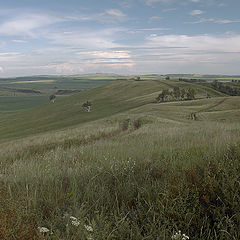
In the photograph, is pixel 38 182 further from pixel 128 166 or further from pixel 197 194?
pixel 197 194

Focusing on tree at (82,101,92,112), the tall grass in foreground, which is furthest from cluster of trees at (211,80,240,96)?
the tall grass in foreground

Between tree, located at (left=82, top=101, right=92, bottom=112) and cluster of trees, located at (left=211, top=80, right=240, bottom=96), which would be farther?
cluster of trees, located at (left=211, top=80, right=240, bottom=96)

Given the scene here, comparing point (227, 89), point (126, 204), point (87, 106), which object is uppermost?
point (227, 89)

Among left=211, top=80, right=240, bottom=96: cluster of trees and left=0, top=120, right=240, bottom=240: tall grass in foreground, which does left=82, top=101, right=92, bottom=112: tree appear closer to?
left=211, top=80, right=240, bottom=96: cluster of trees

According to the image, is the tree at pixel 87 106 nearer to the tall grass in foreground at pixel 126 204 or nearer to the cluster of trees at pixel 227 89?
the cluster of trees at pixel 227 89

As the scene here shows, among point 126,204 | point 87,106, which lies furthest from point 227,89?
point 126,204

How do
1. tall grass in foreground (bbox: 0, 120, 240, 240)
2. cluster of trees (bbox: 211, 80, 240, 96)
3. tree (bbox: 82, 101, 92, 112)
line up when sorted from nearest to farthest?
tall grass in foreground (bbox: 0, 120, 240, 240) < tree (bbox: 82, 101, 92, 112) < cluster of trees (bbox: 211, 80, 240, 96)

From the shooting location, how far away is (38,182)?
4031mm

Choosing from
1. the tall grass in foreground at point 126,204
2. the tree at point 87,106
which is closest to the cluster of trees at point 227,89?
the tree at point 87,106

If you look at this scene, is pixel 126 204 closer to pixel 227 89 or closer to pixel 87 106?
pixel 87 106

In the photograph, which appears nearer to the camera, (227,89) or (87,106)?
(87,106)

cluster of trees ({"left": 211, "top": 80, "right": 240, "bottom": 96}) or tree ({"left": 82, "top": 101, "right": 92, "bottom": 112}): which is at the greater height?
cluster of trees ({"left": 211, "top": 80, "right": 240, "bottom": 96})

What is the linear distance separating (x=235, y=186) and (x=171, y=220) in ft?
3.37

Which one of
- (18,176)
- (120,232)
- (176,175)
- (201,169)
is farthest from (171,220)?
(18,176)
